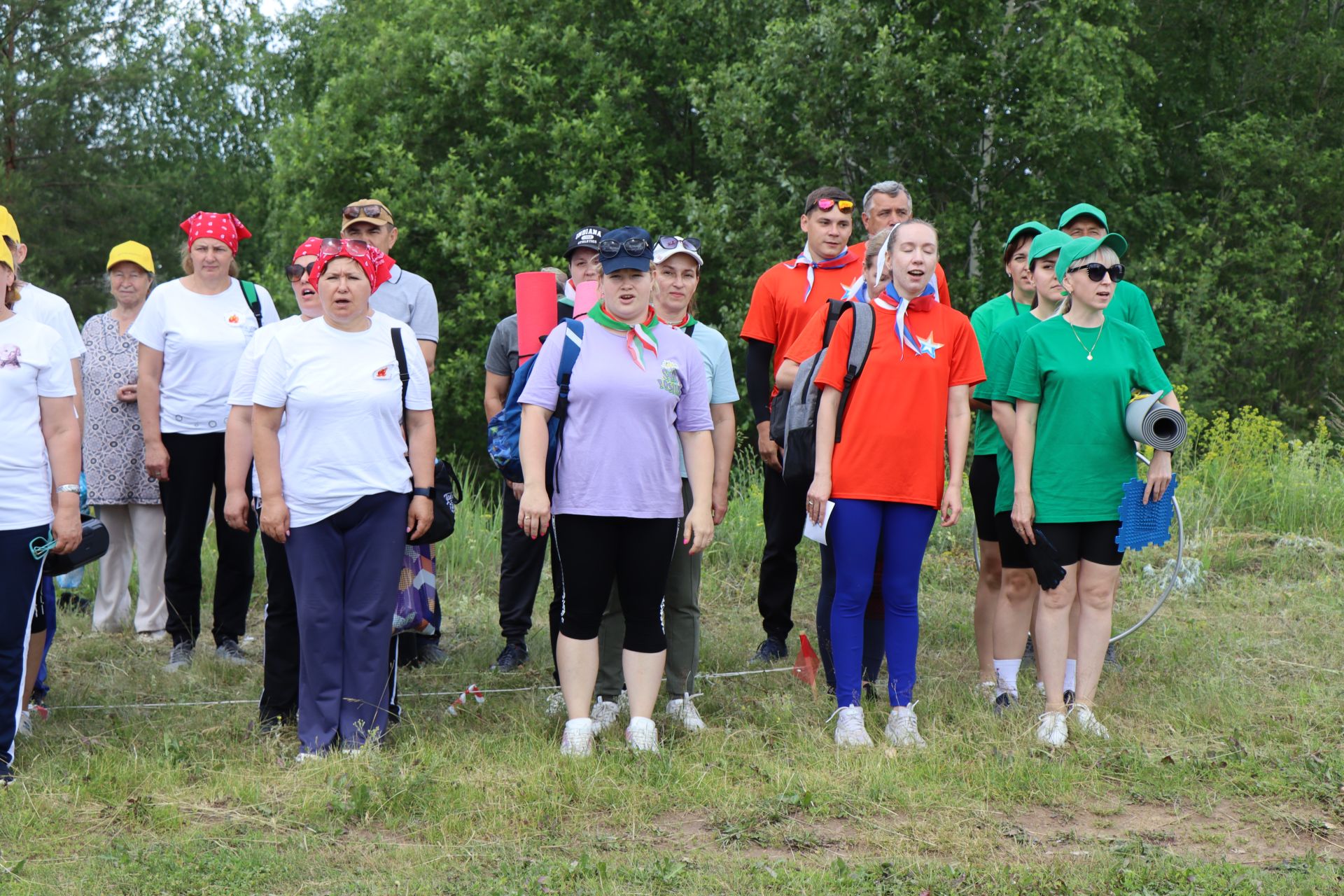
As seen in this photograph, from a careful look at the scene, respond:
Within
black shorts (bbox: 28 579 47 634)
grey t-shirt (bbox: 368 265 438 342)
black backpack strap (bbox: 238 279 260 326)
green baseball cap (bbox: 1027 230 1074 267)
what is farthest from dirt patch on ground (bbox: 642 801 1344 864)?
black backpack strap (bbox: 238 279 260 326)

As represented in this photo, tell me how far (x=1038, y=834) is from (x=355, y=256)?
3.32 m

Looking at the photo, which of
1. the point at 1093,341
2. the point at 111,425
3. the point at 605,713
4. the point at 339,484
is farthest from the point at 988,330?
the point at 111,425

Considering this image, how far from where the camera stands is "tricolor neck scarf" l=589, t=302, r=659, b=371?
16.4 feet

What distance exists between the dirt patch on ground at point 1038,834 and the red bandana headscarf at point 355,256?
7.92 feet

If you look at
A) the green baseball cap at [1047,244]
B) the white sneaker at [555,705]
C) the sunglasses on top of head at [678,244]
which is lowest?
the white sneaker at [555,705]

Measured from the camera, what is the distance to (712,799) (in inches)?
179

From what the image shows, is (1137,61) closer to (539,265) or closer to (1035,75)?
(1035,75)

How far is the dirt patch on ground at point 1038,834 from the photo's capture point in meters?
4.12

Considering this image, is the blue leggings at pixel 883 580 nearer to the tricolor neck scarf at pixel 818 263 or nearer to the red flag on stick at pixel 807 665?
the red flag on stick at pixel 807 665

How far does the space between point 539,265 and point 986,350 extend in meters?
14.6

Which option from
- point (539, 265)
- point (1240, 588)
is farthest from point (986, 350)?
point (539, 265)

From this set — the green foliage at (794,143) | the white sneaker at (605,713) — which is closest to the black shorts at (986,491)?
the white sneaker at (605,713)

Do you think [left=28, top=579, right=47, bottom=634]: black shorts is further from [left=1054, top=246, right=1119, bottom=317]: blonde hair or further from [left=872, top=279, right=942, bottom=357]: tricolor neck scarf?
[left=1054, top=246, right=1119, bottom=317]: blonde hair

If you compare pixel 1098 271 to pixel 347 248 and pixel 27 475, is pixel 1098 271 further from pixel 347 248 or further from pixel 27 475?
pixel 27 475
